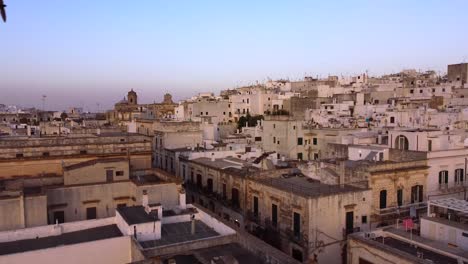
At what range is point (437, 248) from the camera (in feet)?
53.6

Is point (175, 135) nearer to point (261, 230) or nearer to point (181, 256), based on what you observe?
point (261, 230)

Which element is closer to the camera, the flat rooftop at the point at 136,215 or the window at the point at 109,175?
the flat rooftop at the point at 136,215

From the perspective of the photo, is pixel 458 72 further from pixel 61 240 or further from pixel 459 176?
pixel 61 240

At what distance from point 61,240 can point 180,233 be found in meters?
4.47

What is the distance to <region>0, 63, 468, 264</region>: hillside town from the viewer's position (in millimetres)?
15812

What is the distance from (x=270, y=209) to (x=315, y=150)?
1898 centimetres

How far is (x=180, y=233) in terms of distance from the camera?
694 inches

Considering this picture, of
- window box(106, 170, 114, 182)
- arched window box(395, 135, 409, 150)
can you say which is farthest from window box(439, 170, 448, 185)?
window box(106, 170, 114, 182)

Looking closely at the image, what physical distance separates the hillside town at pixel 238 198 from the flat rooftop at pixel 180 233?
0.14 feet

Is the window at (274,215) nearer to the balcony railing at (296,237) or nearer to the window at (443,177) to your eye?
the balcony railing at (296,237)

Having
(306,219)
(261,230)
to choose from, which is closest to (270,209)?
(261,230)

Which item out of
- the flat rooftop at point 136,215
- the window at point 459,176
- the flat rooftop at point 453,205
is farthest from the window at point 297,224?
the window at point 459,176

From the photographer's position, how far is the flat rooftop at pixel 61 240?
51.5 ft

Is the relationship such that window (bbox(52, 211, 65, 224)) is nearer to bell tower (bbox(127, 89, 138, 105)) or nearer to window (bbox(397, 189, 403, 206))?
window (bbox(397, 189, 403, 206))
